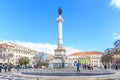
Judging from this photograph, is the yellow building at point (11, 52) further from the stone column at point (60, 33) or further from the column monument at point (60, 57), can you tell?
the column monument at point (60, 57)

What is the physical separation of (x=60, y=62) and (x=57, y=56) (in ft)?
5.60

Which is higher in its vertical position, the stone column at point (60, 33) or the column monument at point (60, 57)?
the stone column at point (60, 33)

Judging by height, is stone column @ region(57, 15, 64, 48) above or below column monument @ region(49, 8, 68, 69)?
above

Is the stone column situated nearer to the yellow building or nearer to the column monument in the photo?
the column monument

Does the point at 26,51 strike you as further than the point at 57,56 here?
Yes

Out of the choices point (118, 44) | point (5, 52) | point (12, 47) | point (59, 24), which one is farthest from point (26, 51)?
point (59, 24)

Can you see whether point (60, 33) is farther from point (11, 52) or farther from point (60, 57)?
point (11, 52)

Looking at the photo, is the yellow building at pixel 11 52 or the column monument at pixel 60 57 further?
the yellow building at pixel 11 52

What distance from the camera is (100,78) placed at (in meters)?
17.8

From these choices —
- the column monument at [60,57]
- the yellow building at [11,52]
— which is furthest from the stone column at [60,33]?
the yellow building at [11,52]

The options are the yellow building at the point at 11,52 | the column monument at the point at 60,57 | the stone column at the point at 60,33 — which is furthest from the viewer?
the yellow building at the point at 11,52

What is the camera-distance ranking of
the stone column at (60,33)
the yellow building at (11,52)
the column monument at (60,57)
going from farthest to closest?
the yellow building at (11,52)
the stone column at (60,33)
the column monument at (60,57)

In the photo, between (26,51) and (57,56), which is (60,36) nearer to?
(57,56)

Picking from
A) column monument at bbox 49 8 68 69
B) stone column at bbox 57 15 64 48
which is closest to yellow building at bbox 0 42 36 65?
stone column at bbox 57 15 64 48
